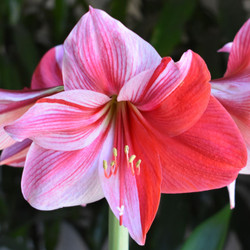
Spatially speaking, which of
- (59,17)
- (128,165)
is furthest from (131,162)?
(59,17)

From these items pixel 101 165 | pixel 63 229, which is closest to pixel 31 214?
pixel 63 229

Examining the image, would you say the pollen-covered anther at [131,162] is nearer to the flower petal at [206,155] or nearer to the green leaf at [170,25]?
the flower petal at [206,155]

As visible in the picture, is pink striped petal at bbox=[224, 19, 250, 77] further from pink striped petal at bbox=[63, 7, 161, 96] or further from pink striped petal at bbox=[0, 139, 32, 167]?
pink striped petal at bbox=[0, 139, 32, 167]

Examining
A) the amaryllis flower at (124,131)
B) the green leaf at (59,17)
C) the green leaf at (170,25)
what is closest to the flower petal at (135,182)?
the amaryllis flower at (124,131)

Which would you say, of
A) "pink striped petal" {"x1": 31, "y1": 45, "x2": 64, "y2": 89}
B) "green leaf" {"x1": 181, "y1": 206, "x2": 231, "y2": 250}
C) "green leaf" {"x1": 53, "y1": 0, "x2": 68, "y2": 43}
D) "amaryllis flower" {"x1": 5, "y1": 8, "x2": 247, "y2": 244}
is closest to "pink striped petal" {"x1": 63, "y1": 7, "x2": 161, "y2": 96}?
"amaryllis flower" {"x1": 5, "y1": 8, "x2": 247, "y2": 244}

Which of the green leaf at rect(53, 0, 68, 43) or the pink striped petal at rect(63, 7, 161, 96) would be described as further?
the green leaf at rect(53, 0, 68, 43)

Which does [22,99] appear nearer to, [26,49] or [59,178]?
[59,178]
